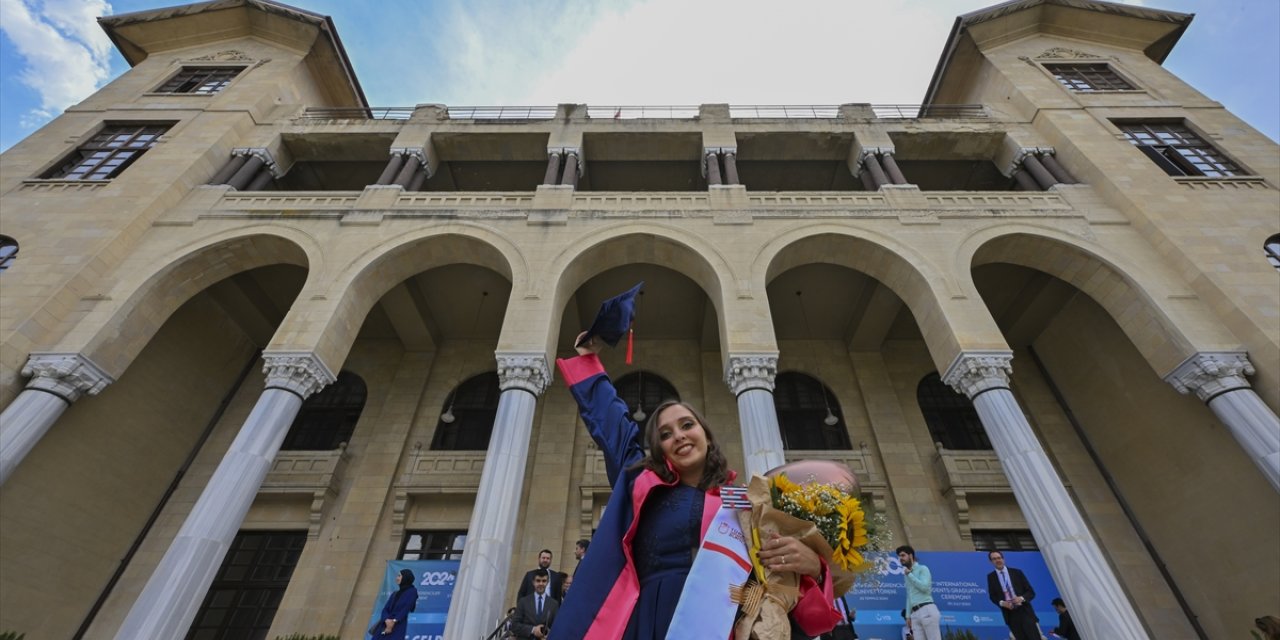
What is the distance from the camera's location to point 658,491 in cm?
249

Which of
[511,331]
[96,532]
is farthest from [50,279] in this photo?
Answer: [511,331]

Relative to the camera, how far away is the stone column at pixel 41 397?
8633 millimetres

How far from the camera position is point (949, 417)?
48.0 ft

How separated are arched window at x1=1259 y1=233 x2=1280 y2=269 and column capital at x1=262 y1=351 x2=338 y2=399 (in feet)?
21.6

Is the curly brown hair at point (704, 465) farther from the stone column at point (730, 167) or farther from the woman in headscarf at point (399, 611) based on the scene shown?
the stone column at point (730, 167)

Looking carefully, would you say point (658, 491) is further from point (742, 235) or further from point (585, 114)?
point (585, 114)

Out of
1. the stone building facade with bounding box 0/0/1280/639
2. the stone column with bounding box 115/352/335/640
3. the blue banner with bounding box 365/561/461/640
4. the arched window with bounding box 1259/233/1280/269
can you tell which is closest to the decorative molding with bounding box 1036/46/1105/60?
the stone building facade with bounding box 0/0/1280/639

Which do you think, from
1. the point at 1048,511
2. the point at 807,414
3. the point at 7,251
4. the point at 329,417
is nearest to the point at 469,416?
the point at 329,417

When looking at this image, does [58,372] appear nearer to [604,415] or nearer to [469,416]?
[469,416]

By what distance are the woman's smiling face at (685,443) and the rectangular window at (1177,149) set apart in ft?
55.3

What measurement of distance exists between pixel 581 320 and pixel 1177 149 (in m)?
15.9

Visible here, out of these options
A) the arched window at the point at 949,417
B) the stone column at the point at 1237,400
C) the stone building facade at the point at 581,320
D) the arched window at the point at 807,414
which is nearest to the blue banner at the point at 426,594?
the stone building facade at the point at 581,320

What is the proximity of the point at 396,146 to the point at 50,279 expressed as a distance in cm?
741

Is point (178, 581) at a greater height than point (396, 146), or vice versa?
point (396, 146)
